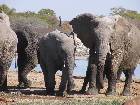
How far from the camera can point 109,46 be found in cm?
1549

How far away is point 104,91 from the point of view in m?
16.8

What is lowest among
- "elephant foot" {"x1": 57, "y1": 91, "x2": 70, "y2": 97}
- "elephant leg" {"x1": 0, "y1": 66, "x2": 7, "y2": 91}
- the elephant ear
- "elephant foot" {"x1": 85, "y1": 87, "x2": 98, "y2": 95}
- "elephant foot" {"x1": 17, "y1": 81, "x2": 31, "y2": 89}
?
"elephant foot" {"x1": 17, "y1": 81, "x2": 31, "y2": 89}

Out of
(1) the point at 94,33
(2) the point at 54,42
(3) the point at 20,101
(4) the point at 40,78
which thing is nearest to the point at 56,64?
(2) the point at 54,42

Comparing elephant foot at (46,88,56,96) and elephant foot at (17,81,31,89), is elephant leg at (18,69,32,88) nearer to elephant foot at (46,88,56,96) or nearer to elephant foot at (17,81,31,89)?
elephant foot at (17,81,31,89)

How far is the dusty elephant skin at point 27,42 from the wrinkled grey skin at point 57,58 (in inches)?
76.1

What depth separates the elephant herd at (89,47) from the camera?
14633mm

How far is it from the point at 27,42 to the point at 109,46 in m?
2.88

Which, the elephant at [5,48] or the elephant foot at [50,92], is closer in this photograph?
the elephant foot at [50,92]

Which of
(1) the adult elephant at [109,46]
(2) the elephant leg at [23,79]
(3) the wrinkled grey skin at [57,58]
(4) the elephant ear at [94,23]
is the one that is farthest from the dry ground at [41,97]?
(4) the elephant ear at [94,23]

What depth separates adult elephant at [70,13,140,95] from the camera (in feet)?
→ 50.1

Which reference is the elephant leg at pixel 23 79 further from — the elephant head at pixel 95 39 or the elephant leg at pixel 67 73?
the elephant leg at pixel 67 73

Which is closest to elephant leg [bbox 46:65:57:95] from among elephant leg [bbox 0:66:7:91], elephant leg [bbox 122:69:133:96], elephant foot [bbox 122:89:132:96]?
elephant leg [bbox 0:66:7:91]

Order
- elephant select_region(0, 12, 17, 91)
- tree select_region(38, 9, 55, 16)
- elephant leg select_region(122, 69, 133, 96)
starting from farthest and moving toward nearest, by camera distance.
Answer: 1. tree select_region(38, 9, 55, 16)
2. elephant leg select_region(122, 69, 133, 96)
3. elephant select_region(0, 12, 17, 91)

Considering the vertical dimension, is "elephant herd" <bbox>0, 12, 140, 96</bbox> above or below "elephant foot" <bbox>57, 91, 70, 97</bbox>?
above
